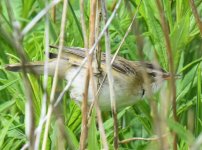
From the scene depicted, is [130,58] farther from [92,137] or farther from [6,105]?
[92,137]

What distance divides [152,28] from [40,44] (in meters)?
0.63

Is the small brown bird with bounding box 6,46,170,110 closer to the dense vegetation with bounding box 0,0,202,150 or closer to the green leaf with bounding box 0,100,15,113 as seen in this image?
the dense vegetation with bounding box 0,0,202,150

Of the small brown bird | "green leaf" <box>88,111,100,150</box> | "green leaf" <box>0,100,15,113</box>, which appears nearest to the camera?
"green leaf" <box>88,111,100,150</box>

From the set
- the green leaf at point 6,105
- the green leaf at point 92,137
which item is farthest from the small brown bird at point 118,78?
the green leaf at point 92,137

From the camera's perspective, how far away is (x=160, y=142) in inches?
70.1

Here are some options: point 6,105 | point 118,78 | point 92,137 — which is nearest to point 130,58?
point 118,78

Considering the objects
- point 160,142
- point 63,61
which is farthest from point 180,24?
point 160,142

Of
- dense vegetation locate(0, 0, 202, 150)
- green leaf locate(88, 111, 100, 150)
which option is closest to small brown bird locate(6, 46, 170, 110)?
dense vegetation locate(0, 0, 202, 150)

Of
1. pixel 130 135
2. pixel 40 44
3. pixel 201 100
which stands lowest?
pixel 130 135

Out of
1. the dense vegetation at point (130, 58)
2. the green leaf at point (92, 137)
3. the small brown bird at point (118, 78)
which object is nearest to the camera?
the green leaf at point (92, 137)

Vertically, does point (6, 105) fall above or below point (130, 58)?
below

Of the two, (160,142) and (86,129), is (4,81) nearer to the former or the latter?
(86,129)

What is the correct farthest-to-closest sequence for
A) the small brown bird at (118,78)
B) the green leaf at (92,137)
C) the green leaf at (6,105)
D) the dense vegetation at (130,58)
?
1. the small brown bird at (118,78)
2. the green leaf at (6,105)
3. the dense vegetation at (130,58)
4. the green leaf at (92,137)

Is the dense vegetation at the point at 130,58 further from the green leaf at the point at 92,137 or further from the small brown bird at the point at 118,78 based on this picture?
the green leaf at the point at 92,137
